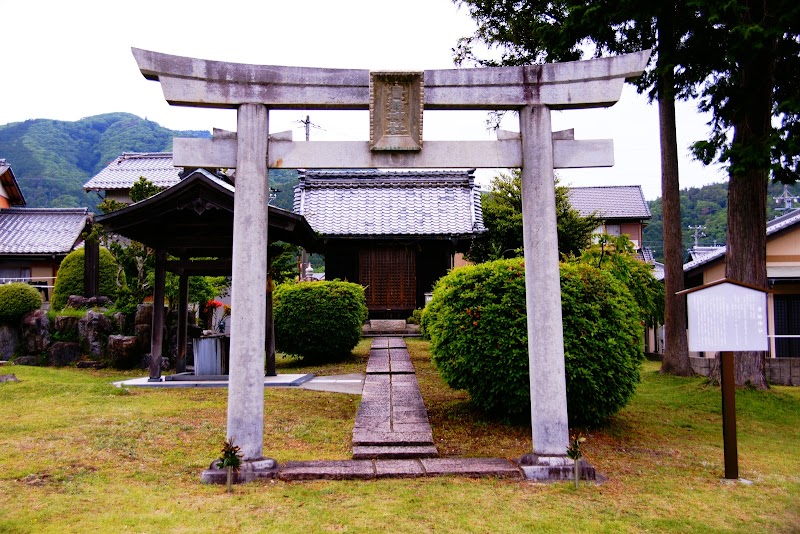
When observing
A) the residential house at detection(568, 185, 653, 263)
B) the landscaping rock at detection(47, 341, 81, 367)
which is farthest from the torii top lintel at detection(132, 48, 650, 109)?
the residential house at detection(568, 185, 653, 263)

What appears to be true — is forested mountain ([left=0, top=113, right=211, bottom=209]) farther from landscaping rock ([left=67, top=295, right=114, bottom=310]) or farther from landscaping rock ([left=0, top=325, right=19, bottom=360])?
landscaping rock ([left=0, top=325, right=19, bottom=360])

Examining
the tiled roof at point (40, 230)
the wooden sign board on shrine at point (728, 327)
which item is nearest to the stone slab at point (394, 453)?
the wooden sign board on shrine at point (728, 327)

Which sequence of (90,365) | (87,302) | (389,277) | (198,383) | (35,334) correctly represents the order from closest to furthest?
(198,383)
(90,365)
(35,334)
(87,302)
(389,277)

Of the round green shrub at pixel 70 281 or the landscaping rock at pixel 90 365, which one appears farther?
the round green shrub at pixel 70 281

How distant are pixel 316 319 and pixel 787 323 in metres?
15.3

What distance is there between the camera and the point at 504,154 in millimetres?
6422

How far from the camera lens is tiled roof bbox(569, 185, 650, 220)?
125 ft

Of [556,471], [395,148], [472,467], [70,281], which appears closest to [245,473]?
[472,467]

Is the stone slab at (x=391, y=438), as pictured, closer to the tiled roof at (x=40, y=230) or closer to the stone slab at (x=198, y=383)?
the stone slab at (x=198, y=383)

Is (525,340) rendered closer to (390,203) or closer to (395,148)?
(395,148)

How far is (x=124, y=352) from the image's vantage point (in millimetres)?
14062

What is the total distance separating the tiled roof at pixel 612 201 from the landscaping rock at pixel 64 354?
29.8 m

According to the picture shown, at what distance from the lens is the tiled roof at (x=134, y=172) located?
32750 millimetres

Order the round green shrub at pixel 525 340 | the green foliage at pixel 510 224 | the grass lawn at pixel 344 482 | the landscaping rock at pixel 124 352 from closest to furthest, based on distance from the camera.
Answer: the grass lawn at pixel 344 482
the round green shrub at pixel 525 340
the landscaping rock at pixel 124 352
the green foliage at pixel 510 224
